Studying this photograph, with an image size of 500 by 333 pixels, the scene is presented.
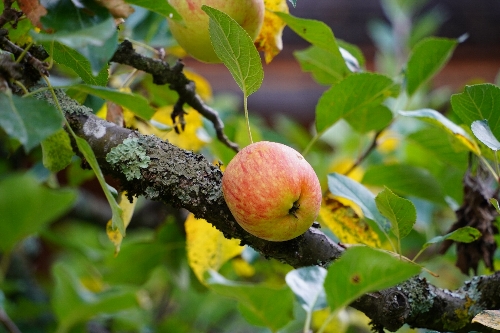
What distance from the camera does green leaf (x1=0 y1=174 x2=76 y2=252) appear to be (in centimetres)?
119

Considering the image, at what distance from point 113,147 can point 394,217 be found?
356 mm

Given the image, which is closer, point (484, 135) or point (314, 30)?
point (484, 135)

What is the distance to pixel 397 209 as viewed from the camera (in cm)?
68

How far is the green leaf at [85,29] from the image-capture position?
1.59 feet

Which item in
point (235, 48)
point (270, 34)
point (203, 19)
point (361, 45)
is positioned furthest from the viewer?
point (361, 45)

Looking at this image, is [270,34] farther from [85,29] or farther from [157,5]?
[85,29]

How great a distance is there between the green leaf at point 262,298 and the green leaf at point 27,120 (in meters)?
0.21

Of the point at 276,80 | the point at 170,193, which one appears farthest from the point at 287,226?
the point at 276,80

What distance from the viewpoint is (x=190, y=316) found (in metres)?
1.64

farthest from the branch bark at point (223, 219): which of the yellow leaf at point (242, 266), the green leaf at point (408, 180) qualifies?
the yellow leaf at point (242, 266)

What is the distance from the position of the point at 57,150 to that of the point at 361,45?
216cm

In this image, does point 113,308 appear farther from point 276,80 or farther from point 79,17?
point 276,80

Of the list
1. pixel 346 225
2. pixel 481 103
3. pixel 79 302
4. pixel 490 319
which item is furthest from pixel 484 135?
pixel 79 302

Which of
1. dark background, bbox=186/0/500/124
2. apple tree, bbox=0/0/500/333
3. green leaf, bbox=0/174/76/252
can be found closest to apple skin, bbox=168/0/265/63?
apple tree, bbox=0/0/500/333
